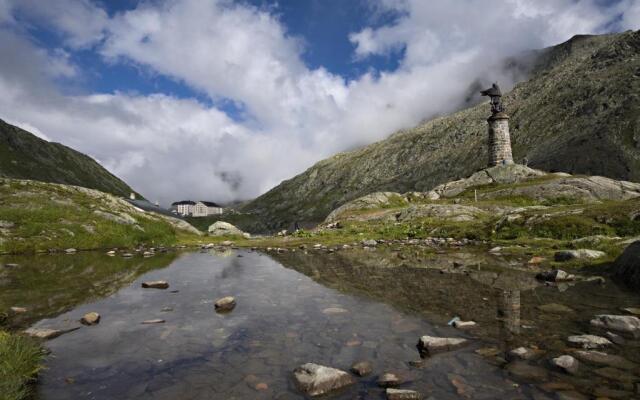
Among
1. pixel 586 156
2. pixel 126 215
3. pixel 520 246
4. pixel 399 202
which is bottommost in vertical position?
pixel 520 246

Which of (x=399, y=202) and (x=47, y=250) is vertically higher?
(x=399, y=202)

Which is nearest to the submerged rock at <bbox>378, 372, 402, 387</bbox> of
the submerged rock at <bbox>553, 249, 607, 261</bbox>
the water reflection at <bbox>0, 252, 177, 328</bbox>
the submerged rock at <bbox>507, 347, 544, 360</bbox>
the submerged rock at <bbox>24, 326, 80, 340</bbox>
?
the submerged rock at <bbox>507, 347, 544, 360</bbox>

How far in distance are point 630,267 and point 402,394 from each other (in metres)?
15.2

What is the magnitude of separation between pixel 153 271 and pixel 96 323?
13.1m

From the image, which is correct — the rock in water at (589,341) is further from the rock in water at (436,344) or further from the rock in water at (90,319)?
the rock in water at (90,319)

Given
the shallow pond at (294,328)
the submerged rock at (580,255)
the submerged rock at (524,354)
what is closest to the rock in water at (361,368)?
the shallow pond at (294,328)

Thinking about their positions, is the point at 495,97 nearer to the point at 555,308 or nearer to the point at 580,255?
the point at 580,255

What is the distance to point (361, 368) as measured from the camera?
8.68m

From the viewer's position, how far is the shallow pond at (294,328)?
8.04 m

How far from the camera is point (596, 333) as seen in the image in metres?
10.5

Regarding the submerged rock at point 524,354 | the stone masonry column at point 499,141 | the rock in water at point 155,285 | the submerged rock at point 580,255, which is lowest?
the submerged rock at point 524,354

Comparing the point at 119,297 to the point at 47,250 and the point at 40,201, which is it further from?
the point at 40,201

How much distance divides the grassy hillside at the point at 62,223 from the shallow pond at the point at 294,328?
1956 centimetres

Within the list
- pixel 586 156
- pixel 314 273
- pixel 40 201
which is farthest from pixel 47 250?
pixel 586 156
